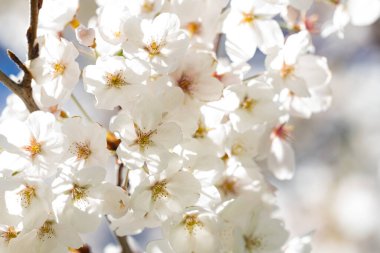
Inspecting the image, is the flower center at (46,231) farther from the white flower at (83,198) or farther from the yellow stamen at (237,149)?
the yellow stamen at (237,149)

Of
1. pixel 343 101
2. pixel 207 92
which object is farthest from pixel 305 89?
pixel 343 101

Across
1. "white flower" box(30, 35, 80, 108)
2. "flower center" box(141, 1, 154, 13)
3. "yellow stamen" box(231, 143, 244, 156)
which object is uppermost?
"flower center" box(141, 1, 154, 13)

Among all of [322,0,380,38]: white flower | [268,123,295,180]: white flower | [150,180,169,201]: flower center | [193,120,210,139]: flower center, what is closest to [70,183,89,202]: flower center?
[150,180,169,201]: flower center

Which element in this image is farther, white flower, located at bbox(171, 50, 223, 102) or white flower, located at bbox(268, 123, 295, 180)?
white flower, located at bbox(268, 123, 295, 180)

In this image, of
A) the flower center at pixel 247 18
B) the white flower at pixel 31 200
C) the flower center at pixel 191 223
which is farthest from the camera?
the flower center at pixel 247 18

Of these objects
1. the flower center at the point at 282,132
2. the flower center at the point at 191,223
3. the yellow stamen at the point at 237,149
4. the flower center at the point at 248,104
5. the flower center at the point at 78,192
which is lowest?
the flower center at the point at 282,132

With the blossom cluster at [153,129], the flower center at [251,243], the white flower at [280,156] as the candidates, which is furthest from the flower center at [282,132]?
the flower center at [251,243]

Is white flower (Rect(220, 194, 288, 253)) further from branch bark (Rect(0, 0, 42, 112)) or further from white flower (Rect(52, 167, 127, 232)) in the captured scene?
branch bark (Rect(0, 0, 42, 112))
